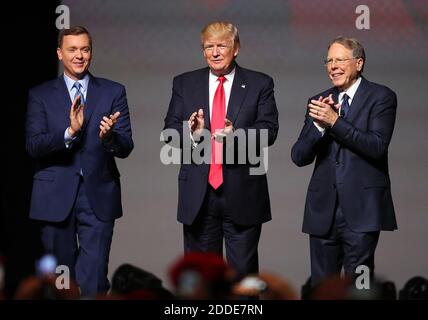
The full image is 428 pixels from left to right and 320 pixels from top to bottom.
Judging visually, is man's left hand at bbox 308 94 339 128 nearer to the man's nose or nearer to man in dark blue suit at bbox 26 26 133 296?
the man's nose

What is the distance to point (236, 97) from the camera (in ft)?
15.6

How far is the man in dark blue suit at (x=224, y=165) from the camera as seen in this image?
4.72 metres

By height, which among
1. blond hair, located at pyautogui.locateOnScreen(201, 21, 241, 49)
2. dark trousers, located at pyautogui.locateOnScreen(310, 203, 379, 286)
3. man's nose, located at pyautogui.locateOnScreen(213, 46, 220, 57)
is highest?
blond hair, located at pyautogui.locateOnScreen(201, 21, 241, 49)

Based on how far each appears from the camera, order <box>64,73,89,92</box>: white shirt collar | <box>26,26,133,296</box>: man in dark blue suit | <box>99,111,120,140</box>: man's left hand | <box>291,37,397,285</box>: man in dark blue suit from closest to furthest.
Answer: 1. <box>99,111,120,140</box>: man's left hand
2. <box>291,37,397,285</box>: man in dark blue suit
3. <box>26,26,133,296</box>: man in dark blue suit
4. <box>64,73,89,92</box>: white shirt collar

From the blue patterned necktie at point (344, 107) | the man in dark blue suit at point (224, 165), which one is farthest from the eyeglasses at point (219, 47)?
the blue patterned necktie at point (344, 107)

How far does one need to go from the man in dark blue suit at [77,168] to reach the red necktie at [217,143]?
41 cm

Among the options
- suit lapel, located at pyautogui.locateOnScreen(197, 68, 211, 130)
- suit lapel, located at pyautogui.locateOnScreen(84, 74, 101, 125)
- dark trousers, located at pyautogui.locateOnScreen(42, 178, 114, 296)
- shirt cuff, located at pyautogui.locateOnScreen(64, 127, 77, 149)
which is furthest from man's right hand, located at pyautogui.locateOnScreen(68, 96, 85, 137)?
suit lapel, located at pyautogui.locateOnScreen(197, 68, 211, 130)

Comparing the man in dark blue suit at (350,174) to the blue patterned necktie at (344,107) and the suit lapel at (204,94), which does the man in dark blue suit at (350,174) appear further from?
the suit lapel at (204,94)

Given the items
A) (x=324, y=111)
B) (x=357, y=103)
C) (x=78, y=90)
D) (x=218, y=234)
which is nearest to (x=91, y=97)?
(x=78, y=90)

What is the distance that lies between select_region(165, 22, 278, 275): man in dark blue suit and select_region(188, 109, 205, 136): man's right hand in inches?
3.3

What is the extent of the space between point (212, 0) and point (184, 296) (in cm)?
313

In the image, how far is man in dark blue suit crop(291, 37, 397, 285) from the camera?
4.62 meters

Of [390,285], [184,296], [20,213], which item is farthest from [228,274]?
[20,213]

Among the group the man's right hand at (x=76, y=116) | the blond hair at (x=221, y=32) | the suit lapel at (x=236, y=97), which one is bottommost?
the man's right hand at (x=76, y=116)
